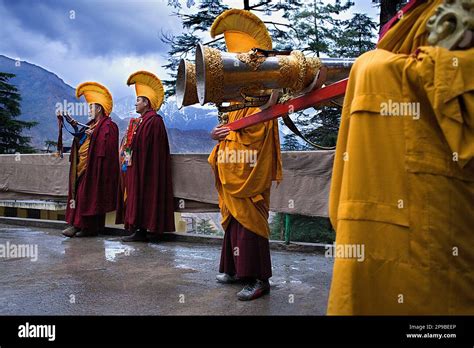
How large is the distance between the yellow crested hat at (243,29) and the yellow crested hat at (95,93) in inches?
149

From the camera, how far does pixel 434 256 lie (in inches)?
57.5

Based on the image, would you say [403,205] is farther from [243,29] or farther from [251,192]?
[243,29]

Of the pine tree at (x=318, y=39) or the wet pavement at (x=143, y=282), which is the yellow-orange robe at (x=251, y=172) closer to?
the wet pavement at (x=143, y=282)

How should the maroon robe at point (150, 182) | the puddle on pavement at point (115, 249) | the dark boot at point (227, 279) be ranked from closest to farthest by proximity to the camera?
the dark boot at point (227, 279) → the puddle on pavement at point (115, 249) → the maroon robe at point (150, 182)

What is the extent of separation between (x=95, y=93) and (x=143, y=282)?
3.56 metres

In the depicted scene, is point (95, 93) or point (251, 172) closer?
point (251, 172)

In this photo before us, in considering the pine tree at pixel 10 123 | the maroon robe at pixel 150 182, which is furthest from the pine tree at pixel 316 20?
the pine tree at pixel 10 123

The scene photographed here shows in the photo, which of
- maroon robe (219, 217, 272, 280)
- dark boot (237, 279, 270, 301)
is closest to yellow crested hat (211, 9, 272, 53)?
maroon robe (219, 217, 272, 280)

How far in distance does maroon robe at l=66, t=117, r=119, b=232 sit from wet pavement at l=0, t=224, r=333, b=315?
0.67 meters

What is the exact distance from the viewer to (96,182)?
20.2 feet

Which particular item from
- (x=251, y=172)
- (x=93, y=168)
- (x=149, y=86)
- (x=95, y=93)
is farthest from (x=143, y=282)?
(x=95, y=93)

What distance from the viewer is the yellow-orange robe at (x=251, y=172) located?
321 cm
